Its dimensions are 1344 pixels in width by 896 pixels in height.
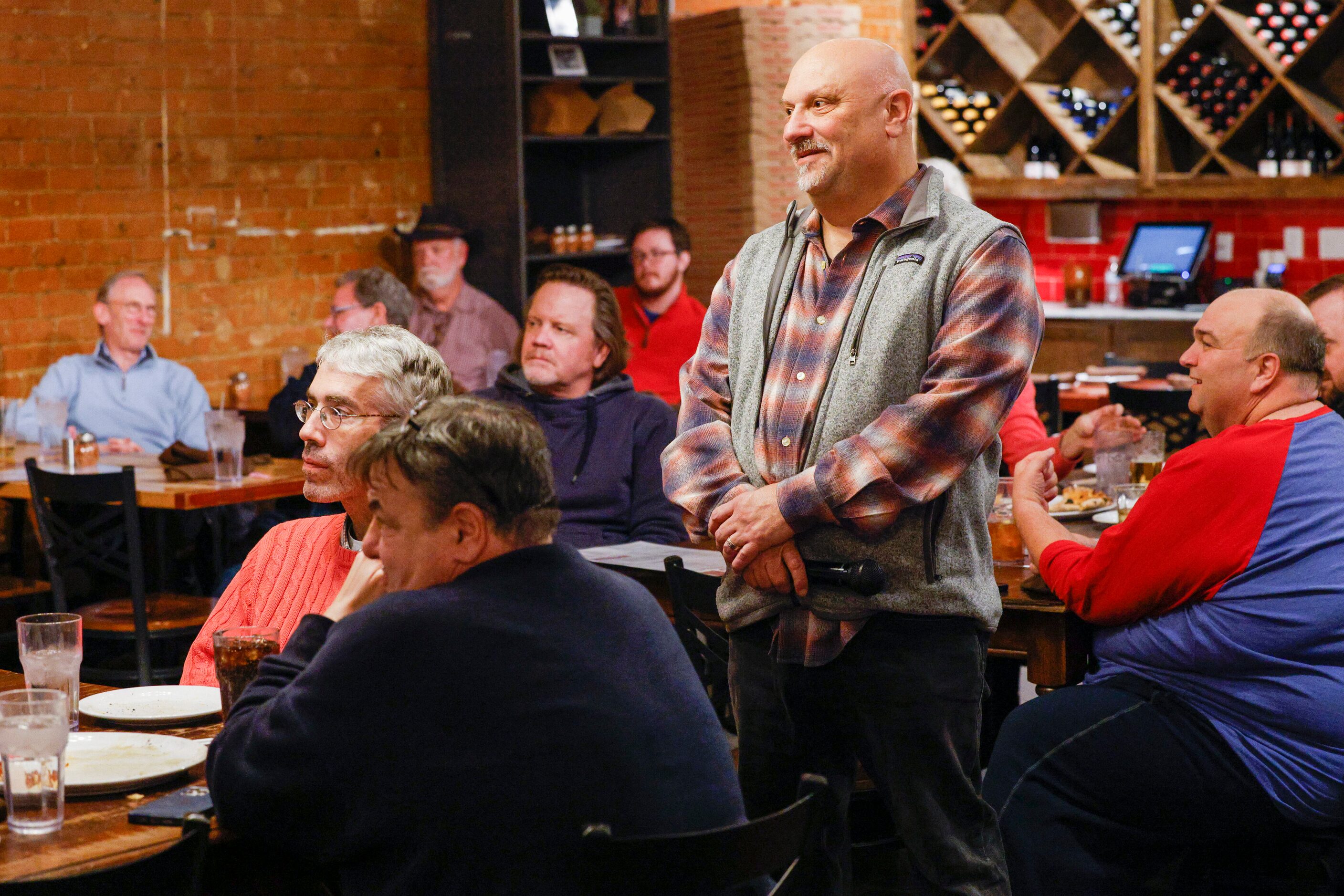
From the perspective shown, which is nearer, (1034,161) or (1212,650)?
(1212,650)

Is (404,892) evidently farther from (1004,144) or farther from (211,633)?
(1004,144)

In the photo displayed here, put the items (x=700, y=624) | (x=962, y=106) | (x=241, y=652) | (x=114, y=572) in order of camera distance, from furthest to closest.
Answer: (x=962, y=106) < (x=114, y=572) < (x=700, y=624) < (x=241, y=652)

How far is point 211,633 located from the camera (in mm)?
2436

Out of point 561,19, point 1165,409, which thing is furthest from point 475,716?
point 561,19

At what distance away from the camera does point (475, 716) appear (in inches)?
60.7

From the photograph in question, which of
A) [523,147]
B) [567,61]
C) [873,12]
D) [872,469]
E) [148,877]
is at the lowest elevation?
[148,877]

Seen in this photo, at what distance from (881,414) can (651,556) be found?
3.74 feet

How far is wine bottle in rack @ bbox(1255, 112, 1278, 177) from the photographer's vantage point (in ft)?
22.9

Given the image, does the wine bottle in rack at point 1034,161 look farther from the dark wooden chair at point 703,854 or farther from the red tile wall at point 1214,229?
the dark wooden chair at point 703,854

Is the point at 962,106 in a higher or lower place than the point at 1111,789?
higher

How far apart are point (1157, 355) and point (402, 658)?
6165 mm

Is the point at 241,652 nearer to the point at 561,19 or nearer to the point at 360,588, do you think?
the point at 360,588

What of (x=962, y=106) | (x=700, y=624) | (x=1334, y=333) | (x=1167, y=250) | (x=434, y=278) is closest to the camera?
(x=700, y=624)

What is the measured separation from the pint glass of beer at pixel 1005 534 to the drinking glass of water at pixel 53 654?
5.44 feet
